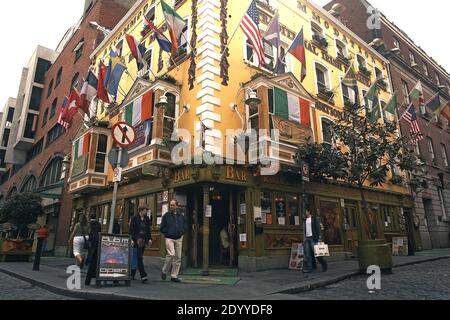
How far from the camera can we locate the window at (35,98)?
3550 cm

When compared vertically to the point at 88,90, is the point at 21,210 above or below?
below

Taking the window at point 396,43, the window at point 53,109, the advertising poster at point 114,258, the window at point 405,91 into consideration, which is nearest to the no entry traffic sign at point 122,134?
the advertising poster at point 114,258

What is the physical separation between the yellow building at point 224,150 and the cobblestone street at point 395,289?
357 cm

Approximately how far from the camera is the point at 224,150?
1172 centimetres

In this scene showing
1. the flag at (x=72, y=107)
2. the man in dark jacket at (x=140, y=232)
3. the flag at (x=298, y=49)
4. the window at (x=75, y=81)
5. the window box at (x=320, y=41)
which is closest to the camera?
the man in dark jacket at (x=140, y=232)

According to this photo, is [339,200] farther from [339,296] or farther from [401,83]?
A: [401,83]

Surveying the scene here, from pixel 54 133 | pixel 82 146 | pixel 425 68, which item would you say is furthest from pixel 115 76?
pixel 425 68

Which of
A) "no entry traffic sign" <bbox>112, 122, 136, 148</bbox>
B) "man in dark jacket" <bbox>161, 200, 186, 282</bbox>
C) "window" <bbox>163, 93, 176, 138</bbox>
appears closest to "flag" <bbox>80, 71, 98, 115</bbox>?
"window" <bbox>163, 93, 176, 138</bbox>

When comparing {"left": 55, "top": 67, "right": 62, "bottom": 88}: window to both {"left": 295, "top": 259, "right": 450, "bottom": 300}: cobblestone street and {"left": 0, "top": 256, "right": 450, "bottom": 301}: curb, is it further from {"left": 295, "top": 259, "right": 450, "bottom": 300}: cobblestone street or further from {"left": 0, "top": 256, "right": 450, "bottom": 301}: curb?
{"left": 295, "top": 259, "right": 450, "bottom": 300}: cobblestone street

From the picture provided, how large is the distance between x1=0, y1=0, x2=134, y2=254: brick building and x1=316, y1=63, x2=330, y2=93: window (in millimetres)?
16182

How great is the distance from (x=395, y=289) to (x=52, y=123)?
2998 centimetres

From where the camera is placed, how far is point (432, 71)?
30.2 metres

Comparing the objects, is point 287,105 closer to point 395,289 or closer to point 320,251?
point 320,251

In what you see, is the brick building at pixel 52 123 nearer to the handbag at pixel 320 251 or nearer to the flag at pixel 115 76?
the flag at pixel 115 76
